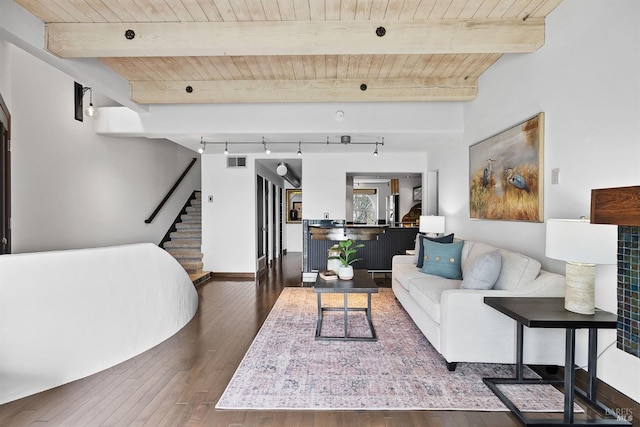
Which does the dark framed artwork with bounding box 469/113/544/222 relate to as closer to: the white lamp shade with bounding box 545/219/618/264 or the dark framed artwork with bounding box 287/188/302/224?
the white lamp shade with bounding box 545/219/618/264

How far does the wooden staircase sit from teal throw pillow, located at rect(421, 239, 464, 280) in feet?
13.2

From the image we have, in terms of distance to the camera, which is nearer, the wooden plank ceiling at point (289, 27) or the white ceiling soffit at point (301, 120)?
the wooden plank ceiling at point (289, 27)

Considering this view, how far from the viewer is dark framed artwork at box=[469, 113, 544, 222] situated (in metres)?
3.20

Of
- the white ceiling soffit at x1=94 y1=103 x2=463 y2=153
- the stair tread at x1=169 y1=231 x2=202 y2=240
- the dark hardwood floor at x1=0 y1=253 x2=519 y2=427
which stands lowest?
the dark hardwood floor at x1=0 y1=253 x2=519 y2=427

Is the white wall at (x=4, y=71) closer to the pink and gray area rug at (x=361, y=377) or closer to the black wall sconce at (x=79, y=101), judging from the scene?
the black wall sconce at (x=79, y=101)

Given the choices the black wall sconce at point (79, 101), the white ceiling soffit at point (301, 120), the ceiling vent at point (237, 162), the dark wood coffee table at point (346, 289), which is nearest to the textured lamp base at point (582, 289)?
the dark wood coffee table at point (346, 289)

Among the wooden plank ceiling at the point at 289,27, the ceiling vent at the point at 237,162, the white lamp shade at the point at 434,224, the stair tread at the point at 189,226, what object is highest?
the wooden plank ceiling at the point at 289,27

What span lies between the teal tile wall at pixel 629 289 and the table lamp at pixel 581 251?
6 centimetres

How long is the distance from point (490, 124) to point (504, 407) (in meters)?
3.04

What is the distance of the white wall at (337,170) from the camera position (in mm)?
6941

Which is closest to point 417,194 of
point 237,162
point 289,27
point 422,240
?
point 237,162

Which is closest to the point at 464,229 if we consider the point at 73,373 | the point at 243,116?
the point at 243,116

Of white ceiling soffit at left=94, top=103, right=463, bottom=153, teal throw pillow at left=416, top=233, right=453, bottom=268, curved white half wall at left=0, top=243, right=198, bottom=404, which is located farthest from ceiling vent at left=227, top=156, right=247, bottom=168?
teal throw pillow at left=416, top=233, right=453, bottom=268

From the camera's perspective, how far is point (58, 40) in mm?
3053
